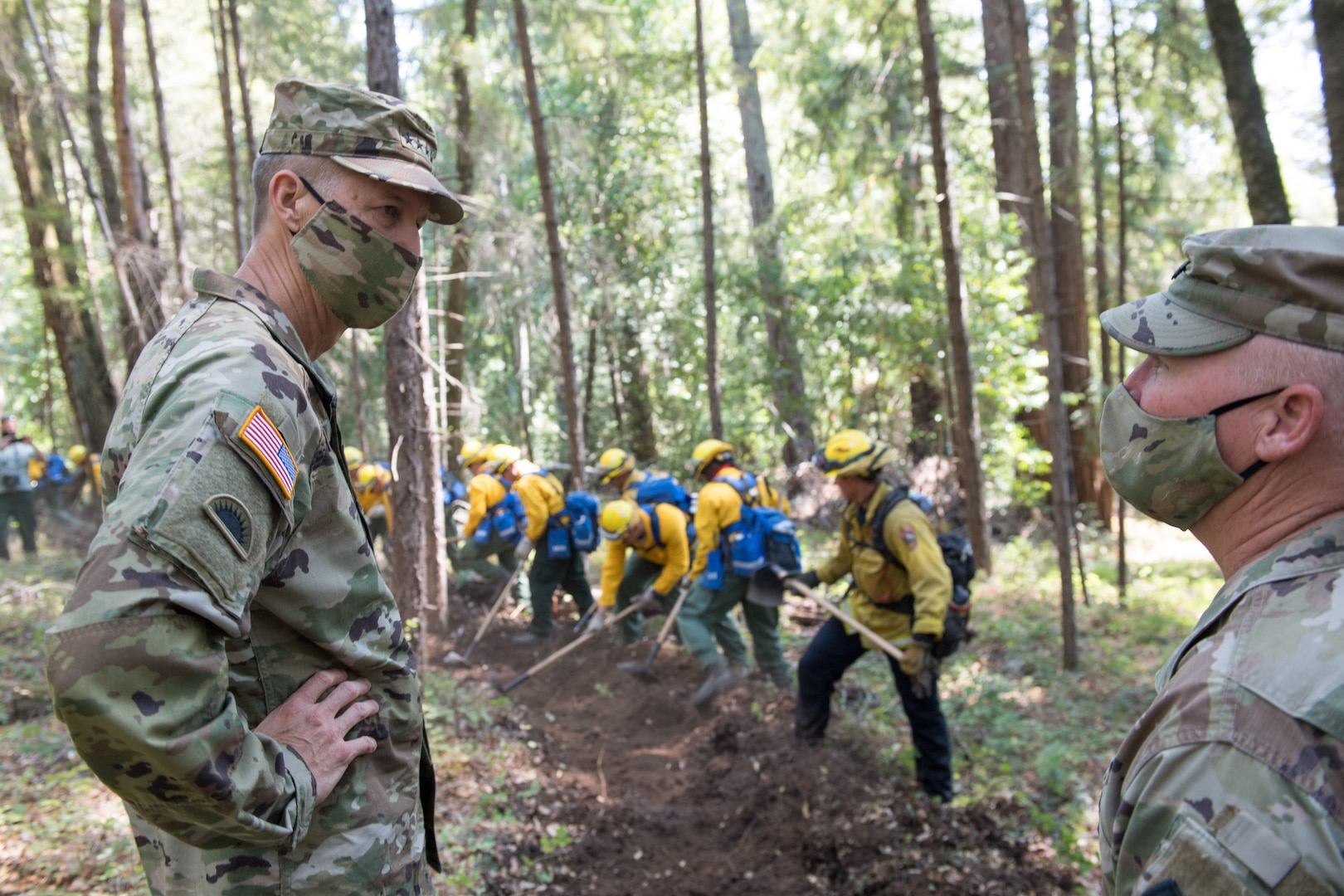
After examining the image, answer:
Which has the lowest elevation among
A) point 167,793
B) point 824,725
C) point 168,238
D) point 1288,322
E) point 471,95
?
point 824,725

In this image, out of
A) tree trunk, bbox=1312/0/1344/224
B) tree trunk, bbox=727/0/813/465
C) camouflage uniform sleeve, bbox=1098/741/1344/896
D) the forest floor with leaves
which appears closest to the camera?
camouflage uniform sleeve, bbox=1098/741/1344/896

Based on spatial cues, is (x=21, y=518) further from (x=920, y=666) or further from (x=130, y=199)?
(x=920, y=666)


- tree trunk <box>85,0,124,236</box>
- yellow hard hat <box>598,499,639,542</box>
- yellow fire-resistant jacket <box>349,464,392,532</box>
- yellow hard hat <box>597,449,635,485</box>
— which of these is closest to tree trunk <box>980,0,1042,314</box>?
yellow hard hat <box>597,449,635,485</box>

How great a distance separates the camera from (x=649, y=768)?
6594 mm

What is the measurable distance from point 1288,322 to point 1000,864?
4400mm

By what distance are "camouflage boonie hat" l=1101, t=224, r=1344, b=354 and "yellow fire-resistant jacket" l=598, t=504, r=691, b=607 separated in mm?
7559

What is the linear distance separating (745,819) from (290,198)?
4.87 m

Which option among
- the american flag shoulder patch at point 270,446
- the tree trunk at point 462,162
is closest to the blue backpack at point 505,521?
the tree trunk at point 462,162

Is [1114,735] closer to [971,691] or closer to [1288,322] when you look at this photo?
[971,691]

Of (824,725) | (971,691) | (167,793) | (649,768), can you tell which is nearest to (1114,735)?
(971,691)

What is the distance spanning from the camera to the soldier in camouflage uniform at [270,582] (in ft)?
3.97

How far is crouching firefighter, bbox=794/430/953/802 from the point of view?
5.61m

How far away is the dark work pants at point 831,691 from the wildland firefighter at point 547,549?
4434mm

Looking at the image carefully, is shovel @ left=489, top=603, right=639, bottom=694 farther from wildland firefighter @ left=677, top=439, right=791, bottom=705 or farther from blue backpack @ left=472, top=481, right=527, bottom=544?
blue backpack @ left=472, top=481, right=527, bottom=544
